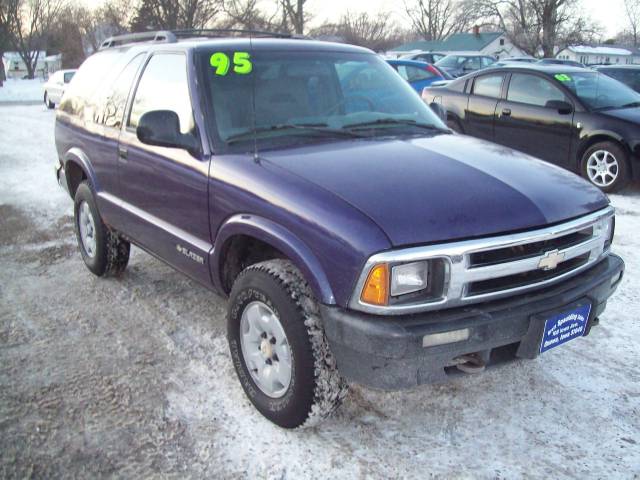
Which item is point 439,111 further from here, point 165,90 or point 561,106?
point 561,106

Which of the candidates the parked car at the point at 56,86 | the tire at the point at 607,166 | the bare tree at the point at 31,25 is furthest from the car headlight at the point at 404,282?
the bare tree at the point at 31,25

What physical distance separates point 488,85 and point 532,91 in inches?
29.3

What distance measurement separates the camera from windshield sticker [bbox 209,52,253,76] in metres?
3.34

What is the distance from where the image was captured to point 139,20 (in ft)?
123

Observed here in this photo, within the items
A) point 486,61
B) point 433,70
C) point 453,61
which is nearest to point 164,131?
point 433,70

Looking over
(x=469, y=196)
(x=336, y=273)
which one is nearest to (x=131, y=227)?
(x=336, y=273)

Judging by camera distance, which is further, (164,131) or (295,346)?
(164,131)

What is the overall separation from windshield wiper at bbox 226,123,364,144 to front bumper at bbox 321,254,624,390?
3.91 ft

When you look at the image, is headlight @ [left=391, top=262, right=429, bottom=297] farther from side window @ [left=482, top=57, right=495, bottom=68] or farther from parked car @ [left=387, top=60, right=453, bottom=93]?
side window @ [left=482, top=57, right=495, bottom=68]

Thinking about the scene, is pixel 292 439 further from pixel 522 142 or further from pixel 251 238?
pixel 522 142

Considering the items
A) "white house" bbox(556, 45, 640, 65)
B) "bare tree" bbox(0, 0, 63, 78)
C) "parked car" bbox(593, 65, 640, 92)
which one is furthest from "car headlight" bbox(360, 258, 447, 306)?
"white house" bbox(556, 45, 640, 65)

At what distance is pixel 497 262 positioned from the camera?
7.98 ft

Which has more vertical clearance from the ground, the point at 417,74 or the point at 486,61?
the point at 486,61

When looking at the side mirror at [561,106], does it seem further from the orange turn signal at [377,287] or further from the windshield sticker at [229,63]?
the orange turn signal at [377,287]
